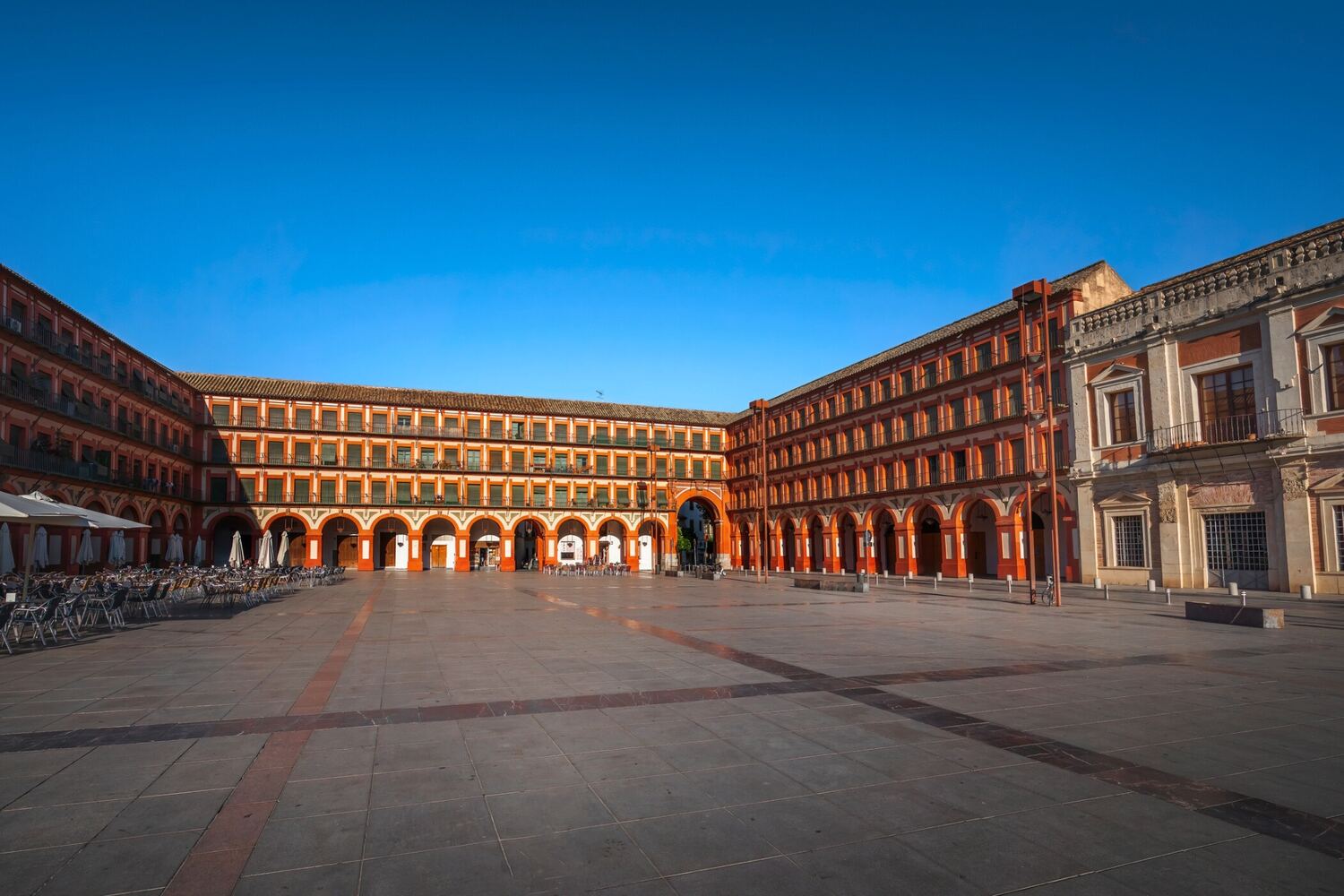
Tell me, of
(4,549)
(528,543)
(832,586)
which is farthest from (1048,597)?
(528,543)

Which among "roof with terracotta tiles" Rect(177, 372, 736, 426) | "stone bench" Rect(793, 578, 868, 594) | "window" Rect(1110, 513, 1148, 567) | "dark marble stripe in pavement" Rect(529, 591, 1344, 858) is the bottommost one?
"stone bench" Rect(793, 578, 868, 594)

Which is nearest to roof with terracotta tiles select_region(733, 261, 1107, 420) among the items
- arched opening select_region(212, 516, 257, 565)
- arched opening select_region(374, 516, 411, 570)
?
arched opening select_region(374, 516, 411, 570)

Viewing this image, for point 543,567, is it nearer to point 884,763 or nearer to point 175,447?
point 175,447

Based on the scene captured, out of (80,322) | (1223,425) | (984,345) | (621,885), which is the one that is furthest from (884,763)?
(80,322)

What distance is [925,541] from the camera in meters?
44.1

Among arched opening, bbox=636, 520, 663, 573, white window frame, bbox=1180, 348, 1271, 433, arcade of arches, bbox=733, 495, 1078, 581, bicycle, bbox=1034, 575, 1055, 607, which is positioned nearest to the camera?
bicycle, bbox=1034, 575, 1055, 607

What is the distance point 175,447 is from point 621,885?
51.5 meters

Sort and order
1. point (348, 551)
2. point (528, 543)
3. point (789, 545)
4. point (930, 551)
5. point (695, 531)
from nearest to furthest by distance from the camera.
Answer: point (930, 551) < point (789, 545) < point (348, 551) < point (528, 543) < point (695, 531)

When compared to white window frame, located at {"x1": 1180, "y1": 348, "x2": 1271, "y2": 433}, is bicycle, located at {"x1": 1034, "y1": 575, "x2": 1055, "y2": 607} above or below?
below

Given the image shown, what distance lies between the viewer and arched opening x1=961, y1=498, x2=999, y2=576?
3882 centimetres

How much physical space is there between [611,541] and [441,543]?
41.5 feet

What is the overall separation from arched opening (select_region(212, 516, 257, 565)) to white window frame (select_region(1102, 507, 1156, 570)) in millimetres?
49478

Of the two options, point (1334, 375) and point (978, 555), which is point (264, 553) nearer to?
point (978, 555)

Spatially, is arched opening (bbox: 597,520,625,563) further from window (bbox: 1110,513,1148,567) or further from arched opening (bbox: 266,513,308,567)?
window (bbox: 1110,513,1148,567)
